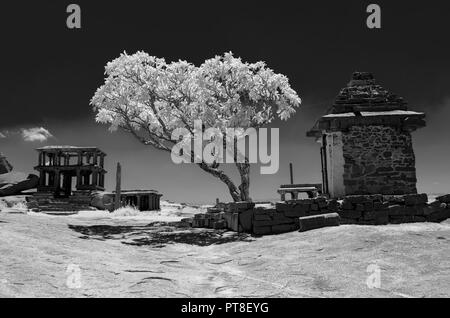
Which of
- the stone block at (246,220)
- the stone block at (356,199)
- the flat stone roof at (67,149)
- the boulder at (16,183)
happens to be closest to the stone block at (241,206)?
the stone block at (246,220)

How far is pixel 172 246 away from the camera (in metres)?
11.3

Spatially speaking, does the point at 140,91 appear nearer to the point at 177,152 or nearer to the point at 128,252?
the point at 177,152

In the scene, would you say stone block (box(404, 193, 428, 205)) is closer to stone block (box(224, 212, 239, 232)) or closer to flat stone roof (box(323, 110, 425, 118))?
flat stone roof (box(323, 110, 425, 118))

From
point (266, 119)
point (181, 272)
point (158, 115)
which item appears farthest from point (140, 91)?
point (181, 272)

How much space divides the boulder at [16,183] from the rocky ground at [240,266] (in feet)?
115

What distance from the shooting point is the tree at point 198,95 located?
1756cm

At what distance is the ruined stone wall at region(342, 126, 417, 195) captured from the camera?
13852 millimetres

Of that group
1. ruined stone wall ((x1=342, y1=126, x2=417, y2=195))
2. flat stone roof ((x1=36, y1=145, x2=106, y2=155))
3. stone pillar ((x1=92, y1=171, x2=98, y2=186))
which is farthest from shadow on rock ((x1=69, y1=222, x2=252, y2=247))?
flat stone roof ((x1=36, y1=145, x2=106, y2=155))

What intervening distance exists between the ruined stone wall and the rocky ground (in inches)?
164

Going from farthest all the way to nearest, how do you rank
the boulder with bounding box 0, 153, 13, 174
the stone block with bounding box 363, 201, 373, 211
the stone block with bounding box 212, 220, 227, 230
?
the boulder with bounding box 0, 153, 13, 174 < the stone block with bounding box 212, 220, 227, 230 < the stone block with bounding box 363, 201, 373, 211

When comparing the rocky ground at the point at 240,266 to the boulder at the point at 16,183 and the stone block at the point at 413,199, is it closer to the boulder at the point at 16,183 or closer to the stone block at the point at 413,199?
the stone block at the point at 413,199

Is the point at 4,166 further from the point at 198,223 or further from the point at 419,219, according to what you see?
the point at 419,219

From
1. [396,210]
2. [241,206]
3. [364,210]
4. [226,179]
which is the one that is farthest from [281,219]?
[226,179]
